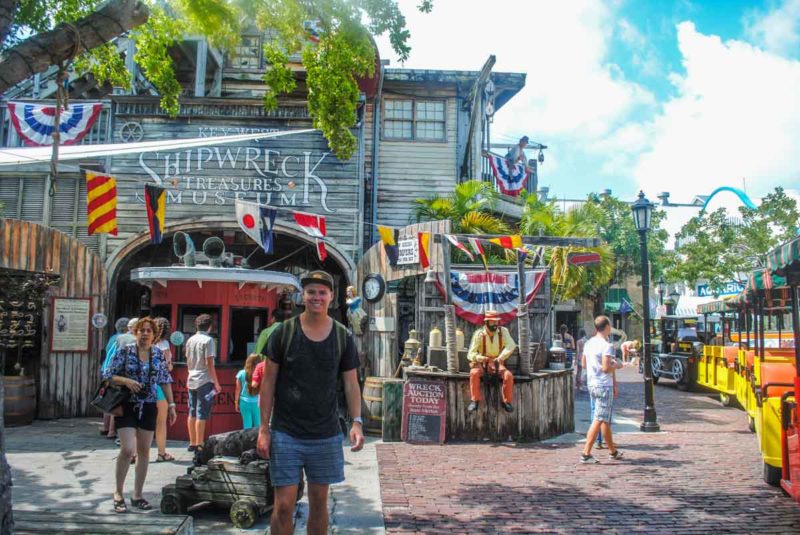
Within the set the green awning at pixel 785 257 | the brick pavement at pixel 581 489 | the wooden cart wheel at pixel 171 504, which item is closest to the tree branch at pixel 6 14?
the wooden cart wheel at pixel 171 504

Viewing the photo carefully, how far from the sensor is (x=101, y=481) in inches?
256

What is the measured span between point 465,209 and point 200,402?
8.33 metres

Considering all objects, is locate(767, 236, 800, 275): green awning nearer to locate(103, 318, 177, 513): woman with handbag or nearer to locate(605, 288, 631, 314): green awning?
locate(103, 318, 177, 513): woman with handbag

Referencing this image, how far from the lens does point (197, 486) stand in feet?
17.5

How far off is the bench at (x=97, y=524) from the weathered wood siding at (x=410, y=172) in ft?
39.2

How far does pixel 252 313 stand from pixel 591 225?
10.4 metres

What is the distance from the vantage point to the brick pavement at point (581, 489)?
5.34 meters

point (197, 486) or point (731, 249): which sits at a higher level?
point (731, 249)

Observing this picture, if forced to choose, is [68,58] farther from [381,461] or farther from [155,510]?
[381,461]

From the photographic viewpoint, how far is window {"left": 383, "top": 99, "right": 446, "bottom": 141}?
15938mm

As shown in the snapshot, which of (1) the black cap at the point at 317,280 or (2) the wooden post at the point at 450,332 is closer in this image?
(1) the black cap at the point at 317,280

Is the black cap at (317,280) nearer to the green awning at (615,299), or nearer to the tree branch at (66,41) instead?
the tree branch at (66,41)

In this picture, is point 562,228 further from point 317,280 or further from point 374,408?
point 317,280

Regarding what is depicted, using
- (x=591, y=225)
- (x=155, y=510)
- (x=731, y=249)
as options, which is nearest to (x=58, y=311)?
(x=155, y=510)
